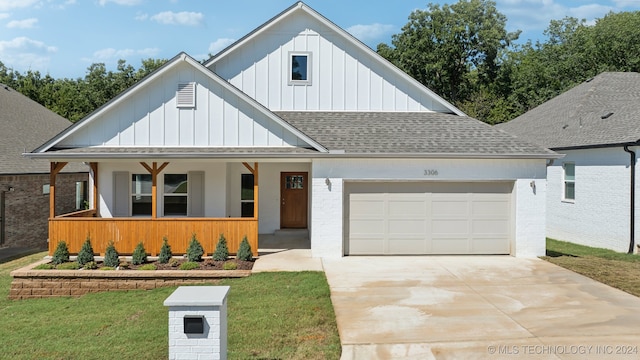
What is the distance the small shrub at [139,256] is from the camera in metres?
11.8

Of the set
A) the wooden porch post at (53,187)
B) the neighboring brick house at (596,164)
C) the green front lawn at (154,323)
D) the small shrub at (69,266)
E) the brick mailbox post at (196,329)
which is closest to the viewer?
the brick mailbox post at (196,329)

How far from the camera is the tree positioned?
45.0m

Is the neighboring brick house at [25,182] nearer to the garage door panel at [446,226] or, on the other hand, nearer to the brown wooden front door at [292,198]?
the brown wooden front door at [292,198]

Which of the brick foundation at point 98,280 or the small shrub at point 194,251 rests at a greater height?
the small shrub at point 194,251

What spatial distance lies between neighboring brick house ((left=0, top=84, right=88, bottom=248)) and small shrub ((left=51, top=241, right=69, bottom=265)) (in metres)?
6.04

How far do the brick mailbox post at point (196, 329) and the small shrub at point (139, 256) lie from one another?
7.26 m

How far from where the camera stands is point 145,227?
12.6 meters

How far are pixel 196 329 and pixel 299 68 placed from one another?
12176 millimetres

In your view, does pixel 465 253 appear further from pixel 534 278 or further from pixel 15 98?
pixel 15 98

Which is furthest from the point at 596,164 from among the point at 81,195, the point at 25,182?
the point at 81,195

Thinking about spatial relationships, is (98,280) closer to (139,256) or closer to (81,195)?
(139,256)

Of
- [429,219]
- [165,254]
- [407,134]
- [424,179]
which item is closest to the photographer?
[165,254]

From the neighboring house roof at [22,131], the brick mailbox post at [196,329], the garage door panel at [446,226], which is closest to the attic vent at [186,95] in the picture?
the garage door panel at [446,226]

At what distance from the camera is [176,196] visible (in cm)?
1537
